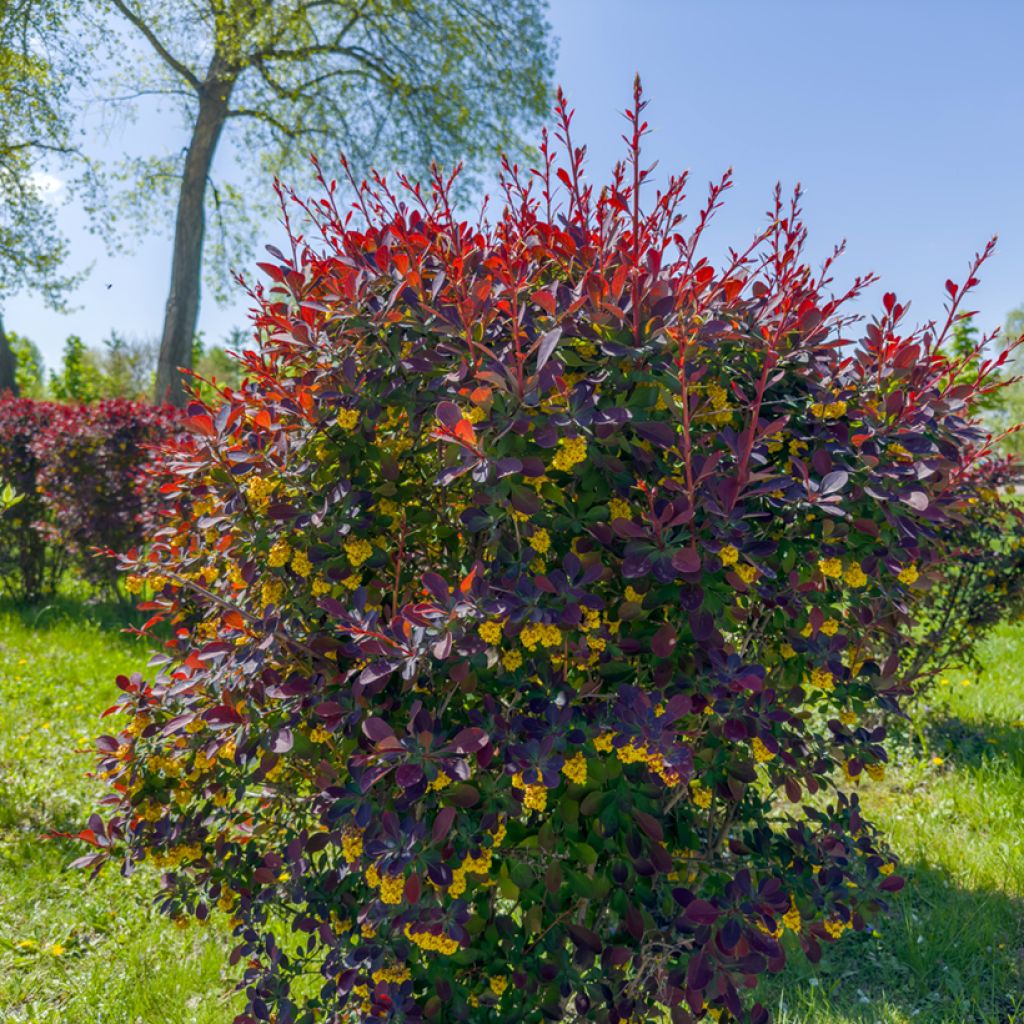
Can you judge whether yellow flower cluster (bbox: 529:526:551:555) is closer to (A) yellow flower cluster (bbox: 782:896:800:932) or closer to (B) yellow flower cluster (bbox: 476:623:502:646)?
(B) yellow flower cluster (bbox: 476:623:502:646)

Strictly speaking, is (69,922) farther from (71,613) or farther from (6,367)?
(6,367)

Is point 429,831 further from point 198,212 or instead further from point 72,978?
point 198,212

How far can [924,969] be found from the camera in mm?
2732

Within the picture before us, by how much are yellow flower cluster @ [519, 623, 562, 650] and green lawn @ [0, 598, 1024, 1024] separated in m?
1.72

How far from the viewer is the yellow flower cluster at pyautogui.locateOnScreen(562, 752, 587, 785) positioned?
4.90 ft

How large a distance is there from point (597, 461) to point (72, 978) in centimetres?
259

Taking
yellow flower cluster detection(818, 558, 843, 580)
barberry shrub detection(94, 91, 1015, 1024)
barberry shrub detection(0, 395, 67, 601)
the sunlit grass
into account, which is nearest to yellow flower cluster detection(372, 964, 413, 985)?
barberry shrub detection(94, 91, 1015, 1024)

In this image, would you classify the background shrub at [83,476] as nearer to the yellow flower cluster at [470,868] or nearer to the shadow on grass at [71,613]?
the shadow on grass at [71,613]

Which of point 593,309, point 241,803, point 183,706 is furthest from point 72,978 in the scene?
point 593,309

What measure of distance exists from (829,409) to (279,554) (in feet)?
3.78

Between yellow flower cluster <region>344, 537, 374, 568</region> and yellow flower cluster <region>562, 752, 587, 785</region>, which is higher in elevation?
yellow flower cluster <region>344, 537, 374, 568</region>

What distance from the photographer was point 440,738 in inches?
58.4

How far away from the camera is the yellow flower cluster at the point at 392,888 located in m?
1.45

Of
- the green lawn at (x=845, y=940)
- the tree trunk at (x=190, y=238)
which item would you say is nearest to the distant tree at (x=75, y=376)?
the tree trunk at (x=190, y=238)
